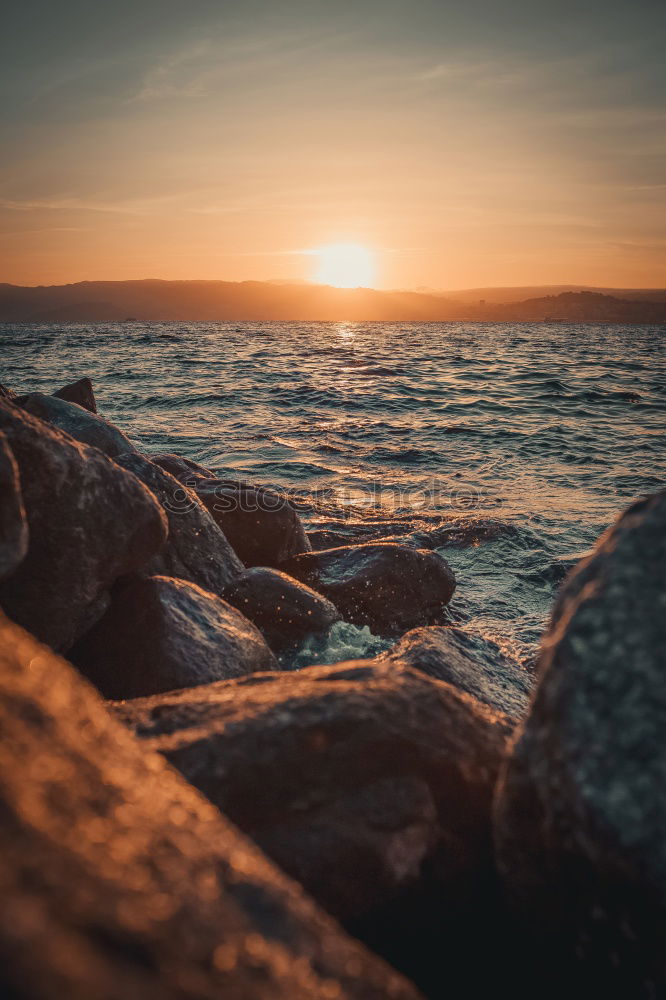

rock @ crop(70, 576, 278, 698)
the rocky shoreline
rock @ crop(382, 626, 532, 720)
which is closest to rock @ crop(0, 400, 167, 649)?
the rocky shoreline

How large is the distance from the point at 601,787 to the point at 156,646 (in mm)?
2519

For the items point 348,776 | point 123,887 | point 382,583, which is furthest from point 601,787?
point 382,583

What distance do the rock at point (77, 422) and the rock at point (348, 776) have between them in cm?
383

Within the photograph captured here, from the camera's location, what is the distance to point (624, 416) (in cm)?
2003

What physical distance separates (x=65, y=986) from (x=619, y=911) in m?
1.39

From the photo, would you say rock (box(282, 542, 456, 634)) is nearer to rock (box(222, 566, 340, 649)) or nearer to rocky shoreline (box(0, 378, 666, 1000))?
rock (box(222, 566, 340, 649))

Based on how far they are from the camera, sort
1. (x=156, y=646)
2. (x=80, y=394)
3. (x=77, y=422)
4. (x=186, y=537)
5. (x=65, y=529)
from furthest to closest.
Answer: (x=80, y=394), (x=77, y=422), (x=186, y=537), (x=156, y=646), (x=65, y=529)

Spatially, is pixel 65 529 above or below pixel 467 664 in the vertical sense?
above

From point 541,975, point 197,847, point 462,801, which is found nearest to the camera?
point 197,847

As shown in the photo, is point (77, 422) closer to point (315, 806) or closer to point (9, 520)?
point (9, 520)

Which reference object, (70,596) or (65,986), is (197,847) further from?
(70,596)

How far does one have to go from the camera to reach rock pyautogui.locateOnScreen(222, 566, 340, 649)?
200 inches

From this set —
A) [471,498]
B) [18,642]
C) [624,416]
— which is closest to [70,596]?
[18,642]

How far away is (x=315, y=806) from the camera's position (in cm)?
190
